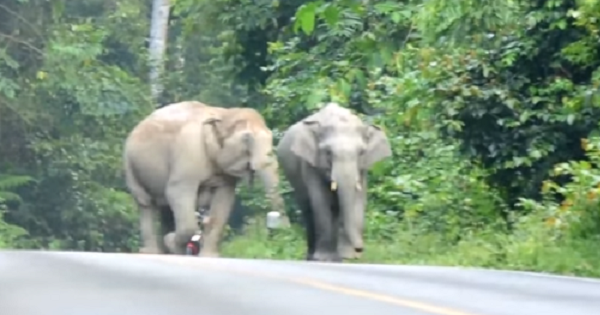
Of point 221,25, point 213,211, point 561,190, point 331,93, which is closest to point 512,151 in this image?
point 561,190

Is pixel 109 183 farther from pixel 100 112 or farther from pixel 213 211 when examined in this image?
pixel 213 211

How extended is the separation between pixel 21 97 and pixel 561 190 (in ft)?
71.9

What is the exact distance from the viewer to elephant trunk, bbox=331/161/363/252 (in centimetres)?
2264

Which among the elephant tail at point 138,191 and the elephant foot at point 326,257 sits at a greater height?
the elephant tail at point 138,191

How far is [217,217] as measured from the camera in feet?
90.8

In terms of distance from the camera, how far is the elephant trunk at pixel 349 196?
2264 cm

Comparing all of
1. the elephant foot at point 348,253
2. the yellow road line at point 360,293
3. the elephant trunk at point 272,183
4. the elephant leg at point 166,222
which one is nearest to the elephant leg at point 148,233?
the elephant leg at point 166,222

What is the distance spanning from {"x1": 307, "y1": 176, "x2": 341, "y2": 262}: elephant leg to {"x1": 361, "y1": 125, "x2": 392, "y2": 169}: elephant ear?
0.68 m

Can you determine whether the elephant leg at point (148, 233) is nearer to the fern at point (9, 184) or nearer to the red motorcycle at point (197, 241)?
the red motorcycle at point (197, 241)

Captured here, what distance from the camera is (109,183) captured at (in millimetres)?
42250

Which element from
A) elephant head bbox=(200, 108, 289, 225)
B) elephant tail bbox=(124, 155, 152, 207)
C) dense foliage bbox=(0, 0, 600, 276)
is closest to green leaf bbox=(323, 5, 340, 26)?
dense foliage bbox=(0, 0, 600, 276)

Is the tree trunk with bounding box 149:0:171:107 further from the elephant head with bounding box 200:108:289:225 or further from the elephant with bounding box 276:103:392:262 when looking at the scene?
the elephant with bounding box 276:103:392:262

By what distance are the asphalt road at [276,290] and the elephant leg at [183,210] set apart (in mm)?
11773

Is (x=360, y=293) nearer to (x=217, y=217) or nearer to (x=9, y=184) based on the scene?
(x=217, y=217)
